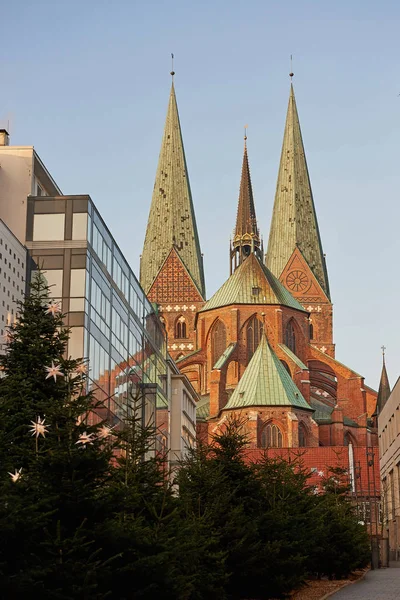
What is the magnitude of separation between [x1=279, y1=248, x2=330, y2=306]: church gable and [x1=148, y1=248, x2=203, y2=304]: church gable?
1018cm

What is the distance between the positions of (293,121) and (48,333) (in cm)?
11092

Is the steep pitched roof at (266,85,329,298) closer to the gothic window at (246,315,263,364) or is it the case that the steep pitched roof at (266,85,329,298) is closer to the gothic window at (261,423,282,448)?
the gothic window at (246,315,263,364)

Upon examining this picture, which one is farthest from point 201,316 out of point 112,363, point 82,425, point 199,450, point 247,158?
point 82,425

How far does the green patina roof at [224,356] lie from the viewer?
9456 centimetres

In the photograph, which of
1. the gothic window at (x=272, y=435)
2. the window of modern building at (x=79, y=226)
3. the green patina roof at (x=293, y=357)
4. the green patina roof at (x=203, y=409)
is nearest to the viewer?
the window of modern building at (x=79, y=226)

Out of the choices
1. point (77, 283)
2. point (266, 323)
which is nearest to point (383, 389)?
point (266, 323)

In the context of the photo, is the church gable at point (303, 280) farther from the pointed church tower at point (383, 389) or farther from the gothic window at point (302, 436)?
the gothic window at point (302, 436)

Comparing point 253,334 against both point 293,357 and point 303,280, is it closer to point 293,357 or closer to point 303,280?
point 293,357

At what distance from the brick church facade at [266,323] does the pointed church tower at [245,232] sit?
13cm

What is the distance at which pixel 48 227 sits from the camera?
34.7 meters

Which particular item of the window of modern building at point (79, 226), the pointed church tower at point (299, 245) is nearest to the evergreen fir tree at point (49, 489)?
the window of modern building at point (79, 226)

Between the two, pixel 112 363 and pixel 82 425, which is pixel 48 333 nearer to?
pixel 82 425

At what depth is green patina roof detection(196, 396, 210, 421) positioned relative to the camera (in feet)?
305

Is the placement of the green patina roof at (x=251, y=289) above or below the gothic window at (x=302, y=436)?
above
